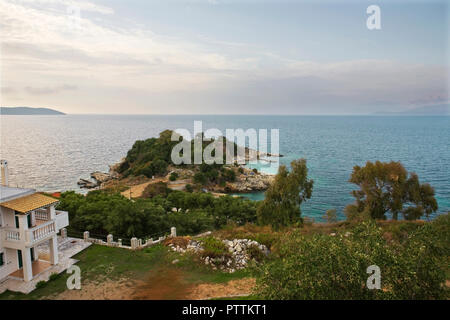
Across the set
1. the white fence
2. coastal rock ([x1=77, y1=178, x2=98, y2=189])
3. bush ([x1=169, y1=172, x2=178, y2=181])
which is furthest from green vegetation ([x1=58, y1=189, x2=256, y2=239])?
coastal rock ([x1=77, y1=178, x2=98, y2=189])

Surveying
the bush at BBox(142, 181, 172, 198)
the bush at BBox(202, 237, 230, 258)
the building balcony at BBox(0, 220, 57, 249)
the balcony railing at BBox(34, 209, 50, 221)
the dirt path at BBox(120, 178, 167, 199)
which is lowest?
the dirt path at BBox(120, 178, 167, 199)

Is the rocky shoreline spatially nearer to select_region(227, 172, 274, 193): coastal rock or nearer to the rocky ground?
select_region(227, 172, 274, 193): coastal rock

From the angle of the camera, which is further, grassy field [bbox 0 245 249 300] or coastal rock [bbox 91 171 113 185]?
coastal rock [bbox 91 171 113 185]

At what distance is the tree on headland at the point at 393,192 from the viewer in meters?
23.5

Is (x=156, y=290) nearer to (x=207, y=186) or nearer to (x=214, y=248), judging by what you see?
(x=214, y=248)

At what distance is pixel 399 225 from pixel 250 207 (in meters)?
12.9

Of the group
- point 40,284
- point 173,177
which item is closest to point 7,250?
point 40,284

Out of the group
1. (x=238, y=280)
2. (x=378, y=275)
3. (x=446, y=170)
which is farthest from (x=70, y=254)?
(x=446, y=170)

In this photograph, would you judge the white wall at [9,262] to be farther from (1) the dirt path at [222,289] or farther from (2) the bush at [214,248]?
(2) the bush at [214,248]

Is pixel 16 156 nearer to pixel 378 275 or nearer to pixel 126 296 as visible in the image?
pixel 126 296

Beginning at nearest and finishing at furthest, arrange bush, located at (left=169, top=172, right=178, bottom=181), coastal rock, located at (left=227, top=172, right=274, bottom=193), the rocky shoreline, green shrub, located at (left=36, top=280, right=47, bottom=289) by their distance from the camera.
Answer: green shrub, located at (left=36, top=280, right=47, bottom=289)
bush, located at (left=169, top=172, right=178, bottom=181)
the rocky shoreline
coastal rock, located at (left=227, top=172, right=274, bottom=193)

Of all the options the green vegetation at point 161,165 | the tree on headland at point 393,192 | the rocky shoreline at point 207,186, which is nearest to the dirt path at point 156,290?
the tree on headland at point 393,192

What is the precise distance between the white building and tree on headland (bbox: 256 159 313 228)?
14.1 m

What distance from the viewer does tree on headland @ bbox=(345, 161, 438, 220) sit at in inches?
925
